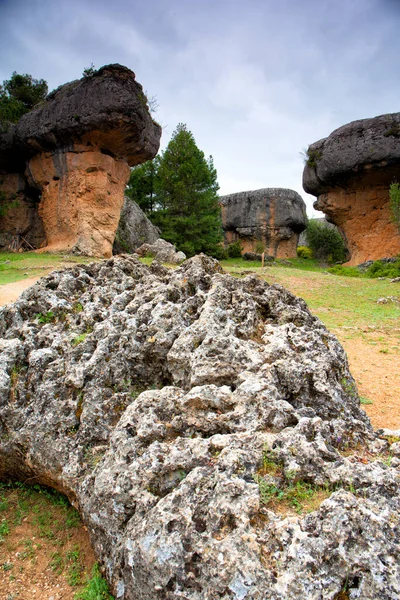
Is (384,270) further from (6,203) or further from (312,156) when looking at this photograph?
(6,203)

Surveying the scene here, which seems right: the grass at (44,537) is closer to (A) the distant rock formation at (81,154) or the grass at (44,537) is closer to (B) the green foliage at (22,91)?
(A) the distant rock formation at (81,154)

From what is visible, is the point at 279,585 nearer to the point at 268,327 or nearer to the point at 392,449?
the point at 392,449

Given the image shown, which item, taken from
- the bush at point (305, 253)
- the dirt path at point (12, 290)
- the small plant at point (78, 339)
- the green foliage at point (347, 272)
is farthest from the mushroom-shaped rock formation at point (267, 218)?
the small plant at point (78, 339)

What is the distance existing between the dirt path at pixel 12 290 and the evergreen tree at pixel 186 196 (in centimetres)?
1680

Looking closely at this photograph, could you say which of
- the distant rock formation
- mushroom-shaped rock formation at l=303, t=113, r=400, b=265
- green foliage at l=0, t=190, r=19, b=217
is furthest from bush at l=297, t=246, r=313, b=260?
green foliage at l=0, t=190, r=19, b=217

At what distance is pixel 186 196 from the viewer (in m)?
31.4

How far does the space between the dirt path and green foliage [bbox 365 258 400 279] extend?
1969 cm

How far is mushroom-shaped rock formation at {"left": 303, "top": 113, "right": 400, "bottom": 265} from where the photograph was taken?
26.3m

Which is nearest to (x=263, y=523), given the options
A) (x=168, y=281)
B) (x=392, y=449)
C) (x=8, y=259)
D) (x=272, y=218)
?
(x=392, y=449)

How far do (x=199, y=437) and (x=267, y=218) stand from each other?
40.3 meters

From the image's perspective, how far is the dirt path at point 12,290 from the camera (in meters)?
11.9

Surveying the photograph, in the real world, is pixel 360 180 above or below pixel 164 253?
above

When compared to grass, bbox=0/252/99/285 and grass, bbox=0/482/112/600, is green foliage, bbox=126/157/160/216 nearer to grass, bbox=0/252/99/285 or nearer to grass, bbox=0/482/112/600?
grass, bbox=0/252/99/285

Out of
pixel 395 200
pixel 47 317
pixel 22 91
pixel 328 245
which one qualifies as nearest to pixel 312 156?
pixel 395 200
